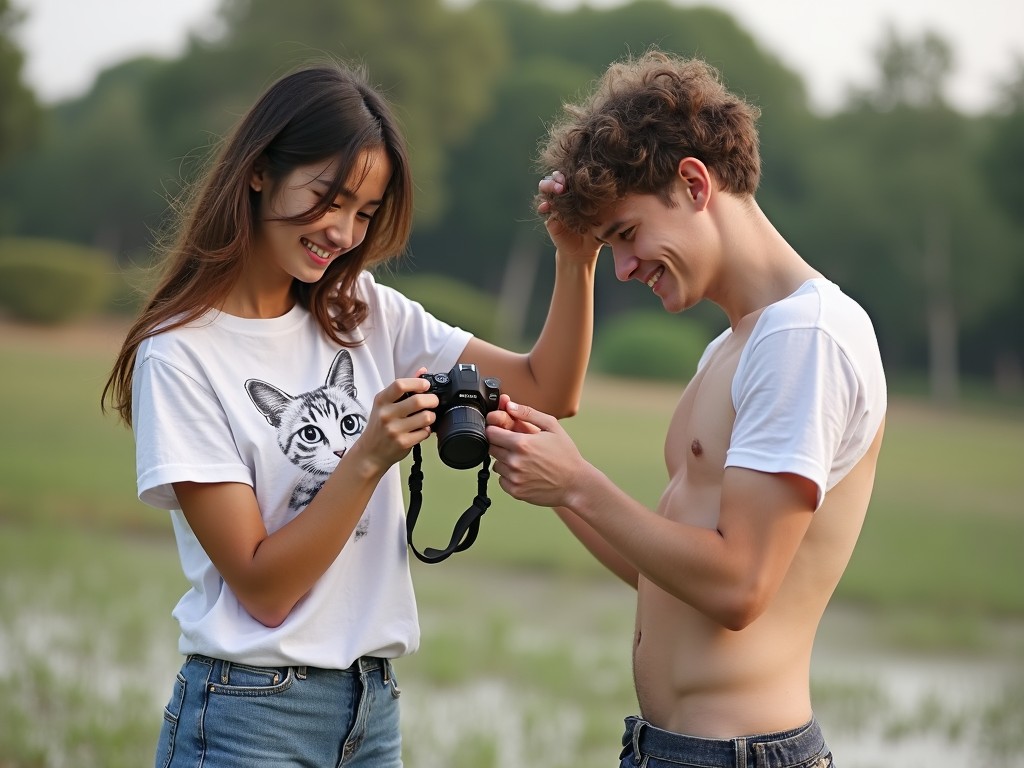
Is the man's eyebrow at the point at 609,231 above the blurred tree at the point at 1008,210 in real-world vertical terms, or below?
below

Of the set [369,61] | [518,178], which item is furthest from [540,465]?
[518,178]

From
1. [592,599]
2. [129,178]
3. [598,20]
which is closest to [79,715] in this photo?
[592,599]

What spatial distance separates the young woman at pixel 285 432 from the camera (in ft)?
7.40

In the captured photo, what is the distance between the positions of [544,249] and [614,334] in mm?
8970

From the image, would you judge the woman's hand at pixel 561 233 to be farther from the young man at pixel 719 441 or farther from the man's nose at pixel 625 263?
the man's nose at pixel 625 263

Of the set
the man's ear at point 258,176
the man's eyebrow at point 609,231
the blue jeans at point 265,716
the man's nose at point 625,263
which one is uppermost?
the man's ear at point 258,176

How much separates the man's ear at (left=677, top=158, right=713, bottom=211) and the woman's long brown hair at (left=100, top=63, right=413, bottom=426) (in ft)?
2.10

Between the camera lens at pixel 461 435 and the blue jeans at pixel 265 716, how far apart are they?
0.50 meters

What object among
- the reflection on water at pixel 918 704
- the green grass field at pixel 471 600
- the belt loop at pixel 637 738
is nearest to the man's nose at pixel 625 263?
the belt loop at pixel 637 738

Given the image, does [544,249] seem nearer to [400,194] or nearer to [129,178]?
[129,178]

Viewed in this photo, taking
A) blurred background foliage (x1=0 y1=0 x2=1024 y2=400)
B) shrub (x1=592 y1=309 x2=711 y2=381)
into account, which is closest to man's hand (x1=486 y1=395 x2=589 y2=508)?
shrub (x1=592 y1=309 x2=711 y2=381)

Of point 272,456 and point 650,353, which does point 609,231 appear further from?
point 650,353

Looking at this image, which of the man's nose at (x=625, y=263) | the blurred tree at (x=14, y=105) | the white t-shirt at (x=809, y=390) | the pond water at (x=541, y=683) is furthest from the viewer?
the blurred tree at (x=14, y=105)

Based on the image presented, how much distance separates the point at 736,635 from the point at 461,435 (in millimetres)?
621
